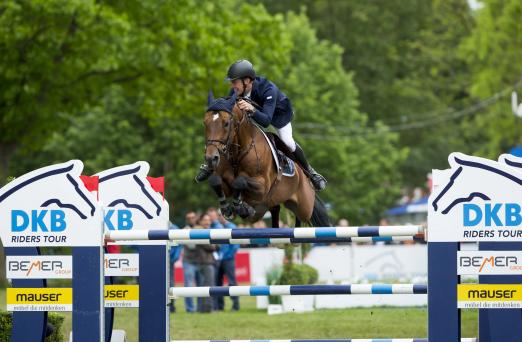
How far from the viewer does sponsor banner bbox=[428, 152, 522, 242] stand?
21.5ft

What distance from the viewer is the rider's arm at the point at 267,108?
362 inches

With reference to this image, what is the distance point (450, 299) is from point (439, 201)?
1.95 ft

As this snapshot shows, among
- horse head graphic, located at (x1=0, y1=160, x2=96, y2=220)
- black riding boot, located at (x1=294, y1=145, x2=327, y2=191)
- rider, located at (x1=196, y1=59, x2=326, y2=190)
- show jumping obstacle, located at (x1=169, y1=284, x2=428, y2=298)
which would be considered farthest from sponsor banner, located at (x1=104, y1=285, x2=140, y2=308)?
black riding boot, located at (x1=294, y1=145, x2=327, y2=191)

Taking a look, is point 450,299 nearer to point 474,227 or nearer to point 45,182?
point 474,227

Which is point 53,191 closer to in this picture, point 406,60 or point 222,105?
point 222,105

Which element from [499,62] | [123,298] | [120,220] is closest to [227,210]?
[120,220]

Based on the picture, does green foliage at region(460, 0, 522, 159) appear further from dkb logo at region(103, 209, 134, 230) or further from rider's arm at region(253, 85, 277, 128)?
dkb logo at region(103, 209, 134, 230)

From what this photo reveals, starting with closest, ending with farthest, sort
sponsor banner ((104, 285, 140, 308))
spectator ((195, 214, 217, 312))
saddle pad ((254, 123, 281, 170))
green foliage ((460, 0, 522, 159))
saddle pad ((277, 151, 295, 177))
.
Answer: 1. sponsor banner ((104, 285, 140, 308))
2. saddle pad ((254, 123, 281, 170))
3. saddle pad ((277, 151, 295, 177))
4. spectator ((195, 214, 217, 312))
5. green foliage ((460, 0, 522, 159))

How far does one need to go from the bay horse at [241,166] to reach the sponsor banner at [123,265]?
90 cm

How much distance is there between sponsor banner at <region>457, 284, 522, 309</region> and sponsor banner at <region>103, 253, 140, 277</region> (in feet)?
9.26

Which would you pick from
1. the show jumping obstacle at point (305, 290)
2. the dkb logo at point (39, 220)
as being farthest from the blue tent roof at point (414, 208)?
the dkb logo at point (39, 220)

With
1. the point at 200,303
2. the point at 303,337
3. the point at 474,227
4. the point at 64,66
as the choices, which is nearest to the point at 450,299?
the point at 474,227

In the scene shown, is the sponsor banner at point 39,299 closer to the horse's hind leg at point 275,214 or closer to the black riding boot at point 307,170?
the horse's hind leg at point 275,214

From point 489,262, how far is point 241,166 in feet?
10.00
